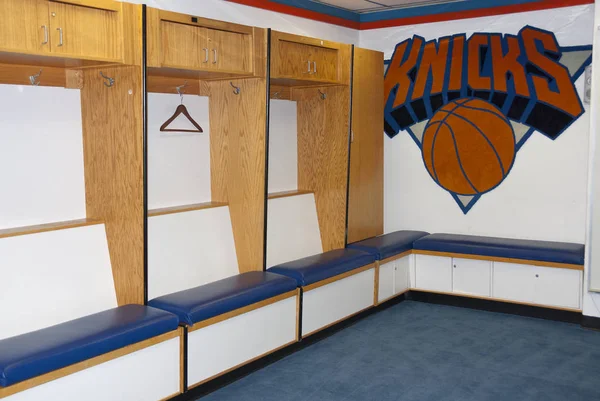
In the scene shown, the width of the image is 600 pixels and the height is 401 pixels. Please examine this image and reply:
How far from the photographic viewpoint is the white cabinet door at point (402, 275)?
5383 mm

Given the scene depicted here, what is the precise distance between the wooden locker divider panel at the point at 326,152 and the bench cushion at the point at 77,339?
2.15 metres

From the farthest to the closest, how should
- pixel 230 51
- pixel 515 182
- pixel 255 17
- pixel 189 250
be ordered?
pixel 515 182 → pixel 255 17 → pixel 189 250 → pixel 230 51

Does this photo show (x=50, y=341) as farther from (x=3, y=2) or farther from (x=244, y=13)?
(x=244, y=13)

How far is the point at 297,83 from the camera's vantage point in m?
4.87

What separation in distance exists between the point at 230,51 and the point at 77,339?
6.49ft

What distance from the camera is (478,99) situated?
18.0 feet

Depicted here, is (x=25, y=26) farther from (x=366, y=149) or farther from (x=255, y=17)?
(x=366, y=149)

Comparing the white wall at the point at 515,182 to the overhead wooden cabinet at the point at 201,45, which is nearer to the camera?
the overhead wooden cabinet at the point at 201,45

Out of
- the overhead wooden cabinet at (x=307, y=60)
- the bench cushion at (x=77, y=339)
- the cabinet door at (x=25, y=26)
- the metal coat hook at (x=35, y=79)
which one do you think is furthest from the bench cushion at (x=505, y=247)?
the cabinet door at (x=25, y=26)

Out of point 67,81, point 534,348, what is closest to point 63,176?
point 67,81

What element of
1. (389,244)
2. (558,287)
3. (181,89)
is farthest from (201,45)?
(558,287)

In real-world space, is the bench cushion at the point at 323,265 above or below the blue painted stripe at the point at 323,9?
below

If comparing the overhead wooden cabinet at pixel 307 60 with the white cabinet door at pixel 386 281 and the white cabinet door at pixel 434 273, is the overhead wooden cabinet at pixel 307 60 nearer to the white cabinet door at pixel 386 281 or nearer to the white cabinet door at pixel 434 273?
the white cabinet door at pixel 386 281

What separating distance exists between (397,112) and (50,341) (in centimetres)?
398
